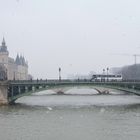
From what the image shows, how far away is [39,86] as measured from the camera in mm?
Answer: 79062

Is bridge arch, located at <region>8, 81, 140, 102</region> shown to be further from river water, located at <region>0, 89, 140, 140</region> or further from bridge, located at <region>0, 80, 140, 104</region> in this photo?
river water, located at <region>0, 89, 140, 140</region>

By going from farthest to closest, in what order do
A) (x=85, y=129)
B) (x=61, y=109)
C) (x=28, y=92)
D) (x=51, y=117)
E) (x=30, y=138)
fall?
(x=28, y=92)
(x=61, y=109)
(x=51, y=117)
(x=85, y=129)
(x=30, y=138)

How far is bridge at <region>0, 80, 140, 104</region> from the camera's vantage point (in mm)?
77875

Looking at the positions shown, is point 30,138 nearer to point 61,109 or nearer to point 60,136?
point 60,136

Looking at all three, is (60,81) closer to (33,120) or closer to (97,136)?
(33,120)

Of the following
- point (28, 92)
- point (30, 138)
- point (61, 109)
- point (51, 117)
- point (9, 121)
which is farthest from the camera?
point (28, 92)

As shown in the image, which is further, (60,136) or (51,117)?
(51,117)

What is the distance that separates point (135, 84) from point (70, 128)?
31.9 m

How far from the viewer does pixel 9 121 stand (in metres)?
54.0

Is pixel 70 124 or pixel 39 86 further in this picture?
pixel 39 86

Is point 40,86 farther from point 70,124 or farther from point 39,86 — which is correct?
point 70,124

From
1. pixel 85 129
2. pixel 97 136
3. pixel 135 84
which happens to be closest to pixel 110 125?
pixel 85 129

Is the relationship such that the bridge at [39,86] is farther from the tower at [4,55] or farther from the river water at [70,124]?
the tower at [4,55]

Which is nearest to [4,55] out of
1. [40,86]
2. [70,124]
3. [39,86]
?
[40,86]
